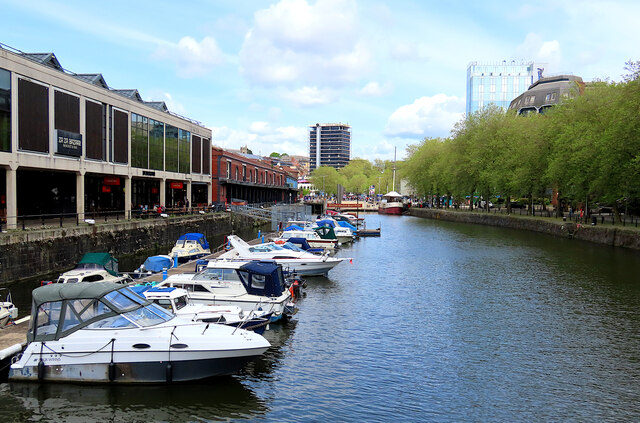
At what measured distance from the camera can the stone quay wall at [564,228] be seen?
48.7 metres

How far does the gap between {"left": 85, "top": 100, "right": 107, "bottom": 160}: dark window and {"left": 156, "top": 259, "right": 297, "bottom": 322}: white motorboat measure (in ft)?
81.7

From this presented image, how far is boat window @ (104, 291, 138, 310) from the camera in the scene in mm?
15430

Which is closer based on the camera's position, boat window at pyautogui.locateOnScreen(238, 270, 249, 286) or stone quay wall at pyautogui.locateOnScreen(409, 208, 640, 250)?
boat window at pyautogui.locateOnScreen(238, 270, 249, 286)

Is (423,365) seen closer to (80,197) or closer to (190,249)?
(190,249)

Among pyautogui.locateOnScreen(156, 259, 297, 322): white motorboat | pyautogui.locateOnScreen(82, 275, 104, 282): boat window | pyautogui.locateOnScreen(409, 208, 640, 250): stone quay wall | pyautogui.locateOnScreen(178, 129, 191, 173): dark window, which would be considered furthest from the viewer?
pyautogui.locateOnScreen(178, 129, 191, 173): dark window

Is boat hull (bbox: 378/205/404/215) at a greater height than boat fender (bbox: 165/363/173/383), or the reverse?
boat hull (bbox: 378/205/404/215)

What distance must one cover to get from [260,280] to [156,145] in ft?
128

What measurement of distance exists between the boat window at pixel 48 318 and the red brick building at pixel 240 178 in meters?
63.6


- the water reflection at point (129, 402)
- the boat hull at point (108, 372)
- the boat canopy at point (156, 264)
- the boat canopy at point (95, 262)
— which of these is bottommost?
the water reflection at point (129, 402)

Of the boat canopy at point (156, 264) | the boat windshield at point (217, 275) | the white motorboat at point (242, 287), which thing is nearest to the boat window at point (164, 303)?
the white motorboat at point (242, 287)

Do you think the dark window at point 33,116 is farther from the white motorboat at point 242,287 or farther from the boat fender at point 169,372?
the boat fender at point 169,372

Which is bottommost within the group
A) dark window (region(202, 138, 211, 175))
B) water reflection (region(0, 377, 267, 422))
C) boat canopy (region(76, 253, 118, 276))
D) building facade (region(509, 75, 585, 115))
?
water reflection (region(0, 377, 267, 422))

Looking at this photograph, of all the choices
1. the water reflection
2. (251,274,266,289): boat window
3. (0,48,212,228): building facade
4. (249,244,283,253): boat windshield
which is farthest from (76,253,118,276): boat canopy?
the water reflection

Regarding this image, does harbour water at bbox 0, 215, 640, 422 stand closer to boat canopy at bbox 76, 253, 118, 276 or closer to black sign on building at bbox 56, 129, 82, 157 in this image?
boat canopy at bbox 76, 253, 118, 276
